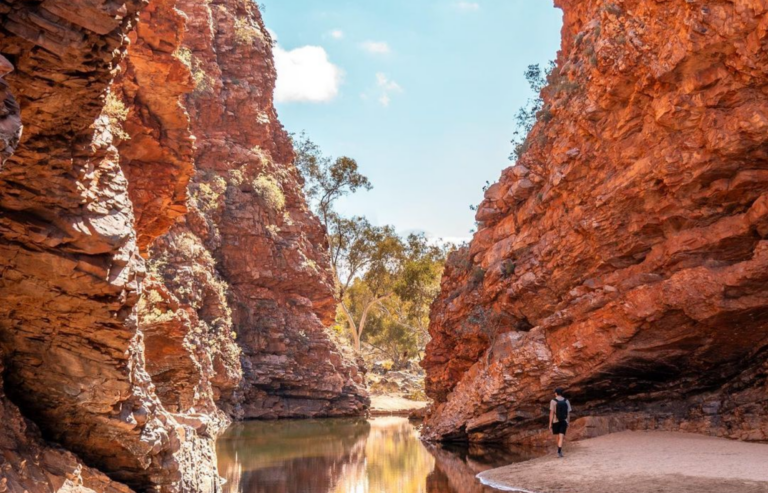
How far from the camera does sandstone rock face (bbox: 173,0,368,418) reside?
36438 millimetres

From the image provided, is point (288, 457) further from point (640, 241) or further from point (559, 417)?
point (640, 241)

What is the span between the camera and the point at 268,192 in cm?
3966

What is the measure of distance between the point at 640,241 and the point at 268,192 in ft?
89.9

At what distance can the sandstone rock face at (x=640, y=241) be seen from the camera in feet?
45.4

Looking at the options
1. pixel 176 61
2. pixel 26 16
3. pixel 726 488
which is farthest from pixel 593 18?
pixel 26 16

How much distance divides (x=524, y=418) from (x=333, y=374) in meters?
20.1

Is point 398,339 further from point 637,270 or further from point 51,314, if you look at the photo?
point 51,314

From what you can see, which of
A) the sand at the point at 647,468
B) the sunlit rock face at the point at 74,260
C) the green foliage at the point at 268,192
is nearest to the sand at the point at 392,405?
the green foliage at the point at 268,192

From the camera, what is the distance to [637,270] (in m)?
16.9

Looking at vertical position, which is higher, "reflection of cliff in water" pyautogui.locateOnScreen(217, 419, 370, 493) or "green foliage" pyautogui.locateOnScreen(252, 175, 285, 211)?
"green foliage" pyautogui.locateOnScreen(252, 175, 285, 211)

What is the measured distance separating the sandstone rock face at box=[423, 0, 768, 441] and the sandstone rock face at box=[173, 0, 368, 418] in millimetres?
16642

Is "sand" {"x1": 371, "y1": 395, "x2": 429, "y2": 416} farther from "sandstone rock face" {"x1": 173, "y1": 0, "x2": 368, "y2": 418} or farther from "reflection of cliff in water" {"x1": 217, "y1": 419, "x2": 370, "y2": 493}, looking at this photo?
"reflection of cliff in water" {"x1": 217, "y1": 419, "x2": 370, "y2": 493}

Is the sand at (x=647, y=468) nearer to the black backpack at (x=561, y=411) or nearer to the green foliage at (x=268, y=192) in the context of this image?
the black backpack at (x=561, y=411)

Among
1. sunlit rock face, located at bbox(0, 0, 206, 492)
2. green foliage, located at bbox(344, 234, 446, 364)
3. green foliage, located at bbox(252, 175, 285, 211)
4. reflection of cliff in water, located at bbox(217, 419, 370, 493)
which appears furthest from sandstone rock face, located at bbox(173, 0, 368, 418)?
sunlit rock face, located at bbox(0, 0, 206, 492)
